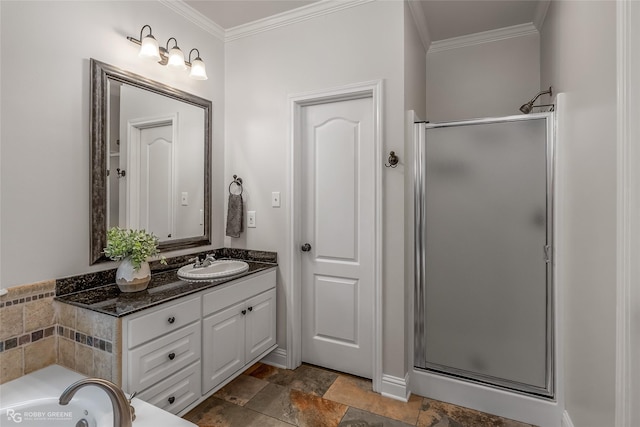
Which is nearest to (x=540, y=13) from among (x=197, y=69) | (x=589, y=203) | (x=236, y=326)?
(x=589, y=203)

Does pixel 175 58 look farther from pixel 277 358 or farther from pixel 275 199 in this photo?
pixel 277 358

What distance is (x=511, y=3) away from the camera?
7.45 feet

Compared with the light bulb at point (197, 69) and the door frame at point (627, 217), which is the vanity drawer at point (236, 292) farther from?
the door frame at point (627, 217)

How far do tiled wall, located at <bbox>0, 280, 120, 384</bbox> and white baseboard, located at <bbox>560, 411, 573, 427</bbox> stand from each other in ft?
7.48

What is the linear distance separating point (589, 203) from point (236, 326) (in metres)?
2.03

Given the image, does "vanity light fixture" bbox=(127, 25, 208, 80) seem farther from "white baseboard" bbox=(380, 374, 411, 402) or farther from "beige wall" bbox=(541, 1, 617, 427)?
"white baseboard" bbox=(380, 374, 411, 402)

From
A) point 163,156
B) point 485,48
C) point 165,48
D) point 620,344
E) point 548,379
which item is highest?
point 485,48

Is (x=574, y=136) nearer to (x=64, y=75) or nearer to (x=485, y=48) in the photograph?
(x=485, y=48)

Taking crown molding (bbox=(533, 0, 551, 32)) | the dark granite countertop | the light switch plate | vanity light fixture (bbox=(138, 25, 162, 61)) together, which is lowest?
the dark granite countertop

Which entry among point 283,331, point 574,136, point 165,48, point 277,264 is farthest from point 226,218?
point 574,136

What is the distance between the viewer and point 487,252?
2016 mm

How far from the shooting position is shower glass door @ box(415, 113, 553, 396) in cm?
190

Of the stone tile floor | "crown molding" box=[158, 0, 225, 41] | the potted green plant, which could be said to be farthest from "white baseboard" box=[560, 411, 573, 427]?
"crown molding" box=[158, 0, 225, 41]

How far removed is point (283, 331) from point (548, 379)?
1745 mm
